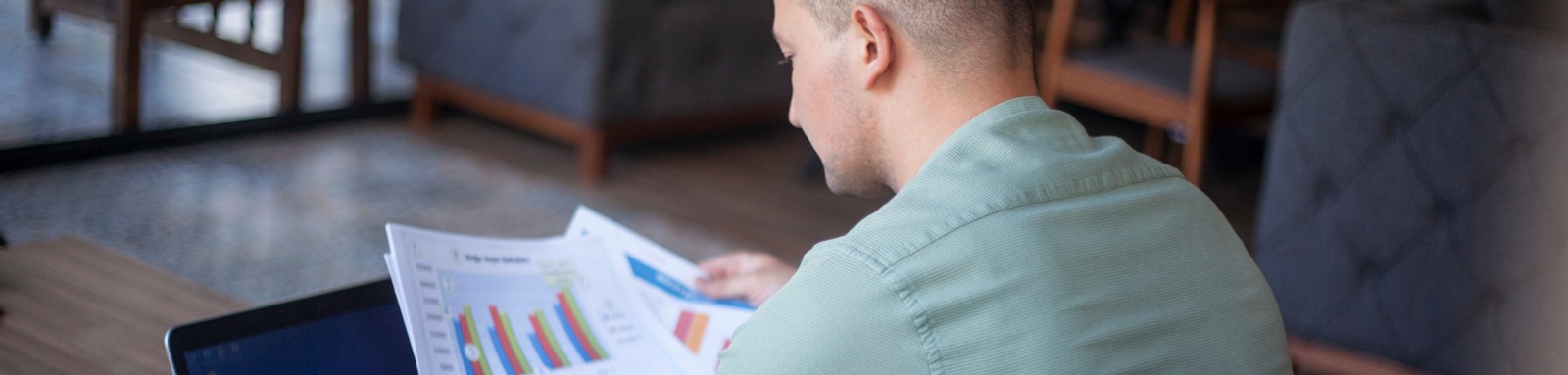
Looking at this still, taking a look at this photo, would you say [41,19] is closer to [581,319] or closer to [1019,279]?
[581,319]

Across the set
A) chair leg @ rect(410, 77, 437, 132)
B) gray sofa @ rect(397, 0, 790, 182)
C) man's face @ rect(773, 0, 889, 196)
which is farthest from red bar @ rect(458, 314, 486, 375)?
chair leg @ rect(410, 77, 437, 132)

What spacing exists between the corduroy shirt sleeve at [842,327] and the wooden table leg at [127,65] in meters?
2.77

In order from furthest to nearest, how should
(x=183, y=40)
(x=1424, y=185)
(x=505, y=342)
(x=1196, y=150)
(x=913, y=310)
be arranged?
(x=183, y=40) → (x=1196, y=150) → (x=1424, y=185) → (x=505, y=342) → (x=913, y=310)

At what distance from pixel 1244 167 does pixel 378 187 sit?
8.00ft

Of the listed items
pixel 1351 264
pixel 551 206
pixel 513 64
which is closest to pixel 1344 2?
pixel 1351 264

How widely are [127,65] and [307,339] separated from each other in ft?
8.29

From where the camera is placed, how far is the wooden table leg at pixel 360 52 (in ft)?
11.8

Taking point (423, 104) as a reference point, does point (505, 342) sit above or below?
above

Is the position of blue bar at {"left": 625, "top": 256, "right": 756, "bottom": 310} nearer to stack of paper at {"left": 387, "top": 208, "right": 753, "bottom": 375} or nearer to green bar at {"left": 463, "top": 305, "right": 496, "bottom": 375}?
stack of paper at {"left": 387, "top": 208, "right": 753, "bottom": 375}

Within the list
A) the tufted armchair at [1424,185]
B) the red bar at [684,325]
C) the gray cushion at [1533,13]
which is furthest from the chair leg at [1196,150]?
the red bar at [684,325]

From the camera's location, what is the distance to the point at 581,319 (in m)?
1.01

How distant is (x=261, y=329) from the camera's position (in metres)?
0.87

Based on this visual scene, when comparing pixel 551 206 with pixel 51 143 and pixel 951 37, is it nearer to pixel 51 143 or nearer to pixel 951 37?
pixel 51 143

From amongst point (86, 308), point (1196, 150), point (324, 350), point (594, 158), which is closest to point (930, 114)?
point (324, 350)
